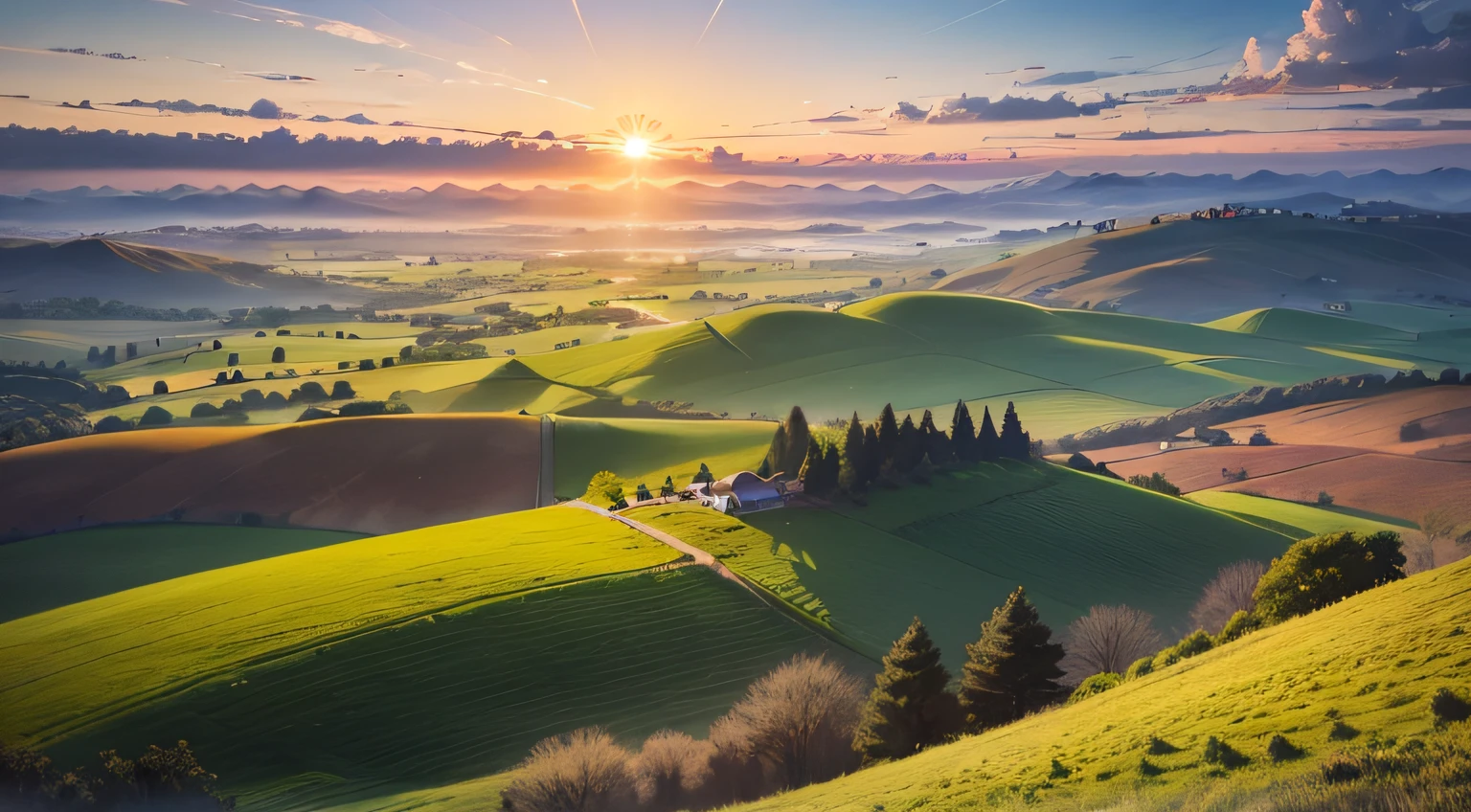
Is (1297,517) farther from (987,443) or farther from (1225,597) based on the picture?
(987,443)

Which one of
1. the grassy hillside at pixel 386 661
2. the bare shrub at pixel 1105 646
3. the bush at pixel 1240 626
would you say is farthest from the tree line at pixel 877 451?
the bush at pixel 1240 626

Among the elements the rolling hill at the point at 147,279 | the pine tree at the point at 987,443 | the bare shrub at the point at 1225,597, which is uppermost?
the rolling hill at the point at 147,279

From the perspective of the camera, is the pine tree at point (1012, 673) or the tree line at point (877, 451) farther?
the tree line at point (877, 451)

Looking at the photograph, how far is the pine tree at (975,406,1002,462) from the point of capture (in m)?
59.7

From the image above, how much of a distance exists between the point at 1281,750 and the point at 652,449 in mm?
58368

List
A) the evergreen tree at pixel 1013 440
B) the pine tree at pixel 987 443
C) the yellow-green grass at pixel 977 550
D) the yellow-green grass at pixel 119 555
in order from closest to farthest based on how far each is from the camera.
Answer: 1. the yellow-green grass at pixel 977 550
2. the yellow-green grass at pixel 119 555
3. the pine tree at pixel 987 443
4. the evergreen tree at pixel 1013 440

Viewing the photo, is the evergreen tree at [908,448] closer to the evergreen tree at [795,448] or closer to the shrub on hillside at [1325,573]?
the evergreen tree at [795,448]

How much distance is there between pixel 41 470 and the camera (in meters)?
59.0

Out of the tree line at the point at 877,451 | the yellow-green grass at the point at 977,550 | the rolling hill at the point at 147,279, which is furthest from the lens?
the rolling hill at the point at 147,279

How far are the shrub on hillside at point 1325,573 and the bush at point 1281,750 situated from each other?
1751 cm

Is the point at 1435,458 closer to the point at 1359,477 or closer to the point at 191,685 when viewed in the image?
the point at 1359,477

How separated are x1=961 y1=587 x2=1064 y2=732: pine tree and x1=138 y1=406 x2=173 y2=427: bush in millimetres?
81284

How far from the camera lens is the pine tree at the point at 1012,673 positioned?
29.2 metres

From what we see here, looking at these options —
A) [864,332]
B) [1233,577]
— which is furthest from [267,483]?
[864,332]
